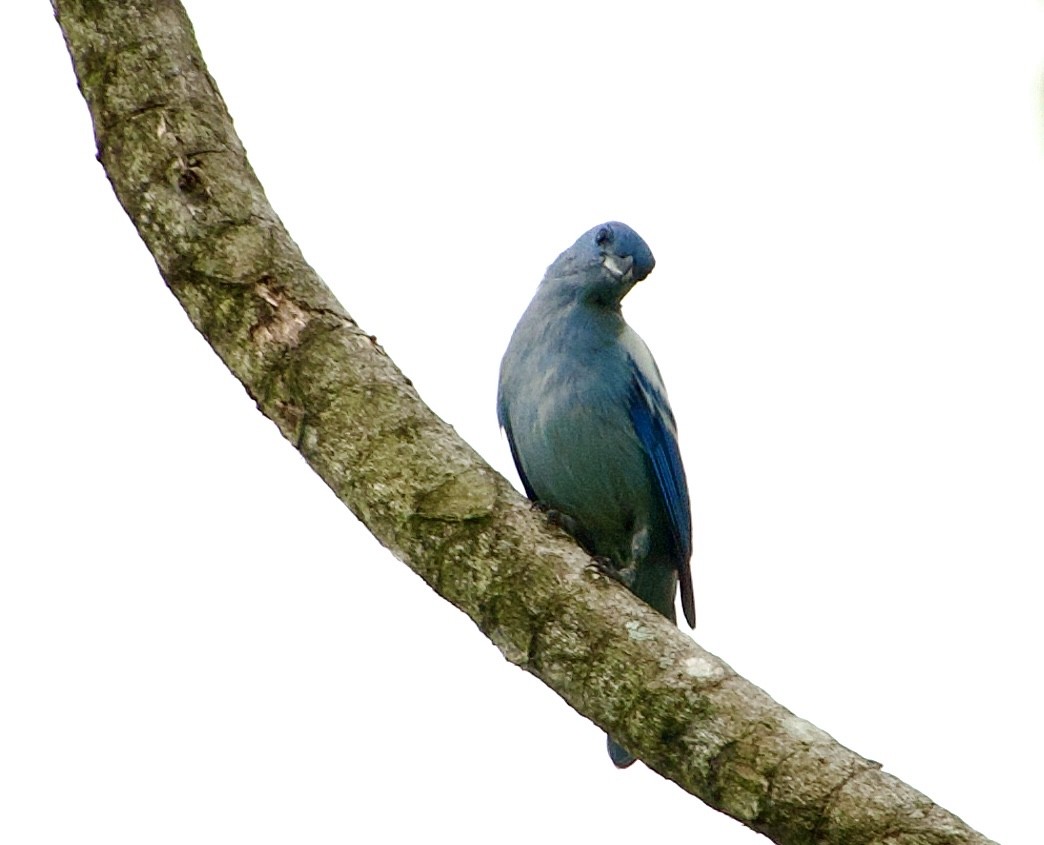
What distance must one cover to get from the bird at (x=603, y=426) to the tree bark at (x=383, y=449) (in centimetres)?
181

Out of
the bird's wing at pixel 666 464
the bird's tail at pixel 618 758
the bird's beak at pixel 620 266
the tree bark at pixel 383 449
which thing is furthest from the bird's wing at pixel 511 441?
the tree bark at pixel 383 449

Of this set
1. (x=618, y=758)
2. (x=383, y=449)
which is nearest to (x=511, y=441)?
(x=618, y=758)

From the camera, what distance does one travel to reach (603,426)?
17.8 feet

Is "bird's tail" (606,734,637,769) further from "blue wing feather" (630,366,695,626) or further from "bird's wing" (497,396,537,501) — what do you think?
"bird's wing" (497,396,537,501)

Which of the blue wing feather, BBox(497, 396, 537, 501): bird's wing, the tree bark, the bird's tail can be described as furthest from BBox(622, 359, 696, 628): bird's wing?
the tree bark

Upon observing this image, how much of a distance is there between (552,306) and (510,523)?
2304mm

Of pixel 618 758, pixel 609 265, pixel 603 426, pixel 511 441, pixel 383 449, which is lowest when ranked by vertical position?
pixel 383 449

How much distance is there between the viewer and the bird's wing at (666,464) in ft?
18.0

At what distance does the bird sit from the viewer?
5398 millimetres

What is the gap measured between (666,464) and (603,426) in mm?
311

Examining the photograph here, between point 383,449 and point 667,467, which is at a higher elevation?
point 667,467

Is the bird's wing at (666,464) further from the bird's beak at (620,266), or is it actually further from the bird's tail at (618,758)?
the bird's tail at (618,758)

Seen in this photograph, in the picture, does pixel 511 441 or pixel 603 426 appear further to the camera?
pixel 511 441

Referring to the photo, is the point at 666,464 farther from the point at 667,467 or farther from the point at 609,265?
the point at 609,265
